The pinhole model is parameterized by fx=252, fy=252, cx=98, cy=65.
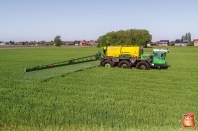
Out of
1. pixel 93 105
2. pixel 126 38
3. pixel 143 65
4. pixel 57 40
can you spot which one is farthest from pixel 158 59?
pixel 57 40

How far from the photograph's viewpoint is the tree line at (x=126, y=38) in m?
87.1

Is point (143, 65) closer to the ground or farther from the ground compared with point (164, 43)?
closer to the ground

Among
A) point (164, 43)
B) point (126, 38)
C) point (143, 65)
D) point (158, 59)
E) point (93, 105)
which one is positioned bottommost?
point (93, 105)

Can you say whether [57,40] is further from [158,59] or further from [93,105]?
[93,105]

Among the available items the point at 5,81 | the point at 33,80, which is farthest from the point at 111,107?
the point at 5,81

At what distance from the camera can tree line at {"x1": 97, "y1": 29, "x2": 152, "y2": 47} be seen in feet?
286

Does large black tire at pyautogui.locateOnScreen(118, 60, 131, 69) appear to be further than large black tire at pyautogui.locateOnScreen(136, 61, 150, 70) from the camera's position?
Yes

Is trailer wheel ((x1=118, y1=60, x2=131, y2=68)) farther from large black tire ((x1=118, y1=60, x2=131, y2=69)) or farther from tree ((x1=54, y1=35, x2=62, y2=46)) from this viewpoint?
tree ((x1=54, y1=35, x2=62, y2=46))

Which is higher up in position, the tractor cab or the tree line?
the tree line

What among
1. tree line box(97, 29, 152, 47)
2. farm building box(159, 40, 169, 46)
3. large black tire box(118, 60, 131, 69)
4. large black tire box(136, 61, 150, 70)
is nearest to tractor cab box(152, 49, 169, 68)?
large black tire box(136, 61, 150, 70)

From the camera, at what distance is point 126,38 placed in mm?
93438

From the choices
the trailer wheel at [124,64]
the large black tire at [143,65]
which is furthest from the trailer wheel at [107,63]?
the large black tire at [143,65]

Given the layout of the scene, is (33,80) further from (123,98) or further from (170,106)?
(170,106)

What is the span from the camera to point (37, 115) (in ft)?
24.9
